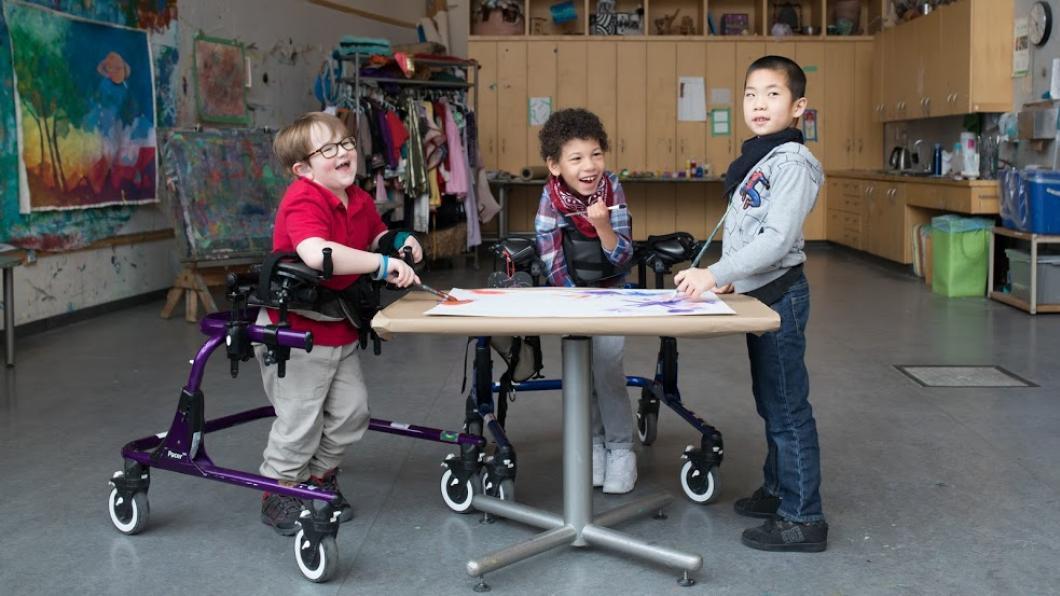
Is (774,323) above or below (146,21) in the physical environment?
below

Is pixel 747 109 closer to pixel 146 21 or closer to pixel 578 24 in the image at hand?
pixel 146 21

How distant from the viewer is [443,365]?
18.2 ft

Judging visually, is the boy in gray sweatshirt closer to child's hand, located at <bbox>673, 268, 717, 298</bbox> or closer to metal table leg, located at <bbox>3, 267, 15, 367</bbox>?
child's hand, located at <bbox>673, 268, 717, 298</bbox>

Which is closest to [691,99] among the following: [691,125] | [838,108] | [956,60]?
[691,125]

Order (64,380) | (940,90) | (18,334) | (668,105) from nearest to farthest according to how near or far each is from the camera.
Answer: (64,380)
(18,334)
(940,90)
(668,105)

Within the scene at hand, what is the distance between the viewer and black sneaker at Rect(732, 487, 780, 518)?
3.15 metres

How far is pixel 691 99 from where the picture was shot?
12.4 metres

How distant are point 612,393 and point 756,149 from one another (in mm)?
903

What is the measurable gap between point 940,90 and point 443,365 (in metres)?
5.52

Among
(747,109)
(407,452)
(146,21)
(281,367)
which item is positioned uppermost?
(146,21)

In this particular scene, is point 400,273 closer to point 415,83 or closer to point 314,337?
point 314,337

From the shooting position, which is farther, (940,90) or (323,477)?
(940,90)

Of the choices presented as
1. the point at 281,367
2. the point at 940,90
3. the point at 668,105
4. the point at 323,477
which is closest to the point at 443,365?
the point at 323,477

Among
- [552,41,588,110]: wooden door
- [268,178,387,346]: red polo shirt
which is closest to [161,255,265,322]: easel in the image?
[268,178,387,346]: red polo shirt
